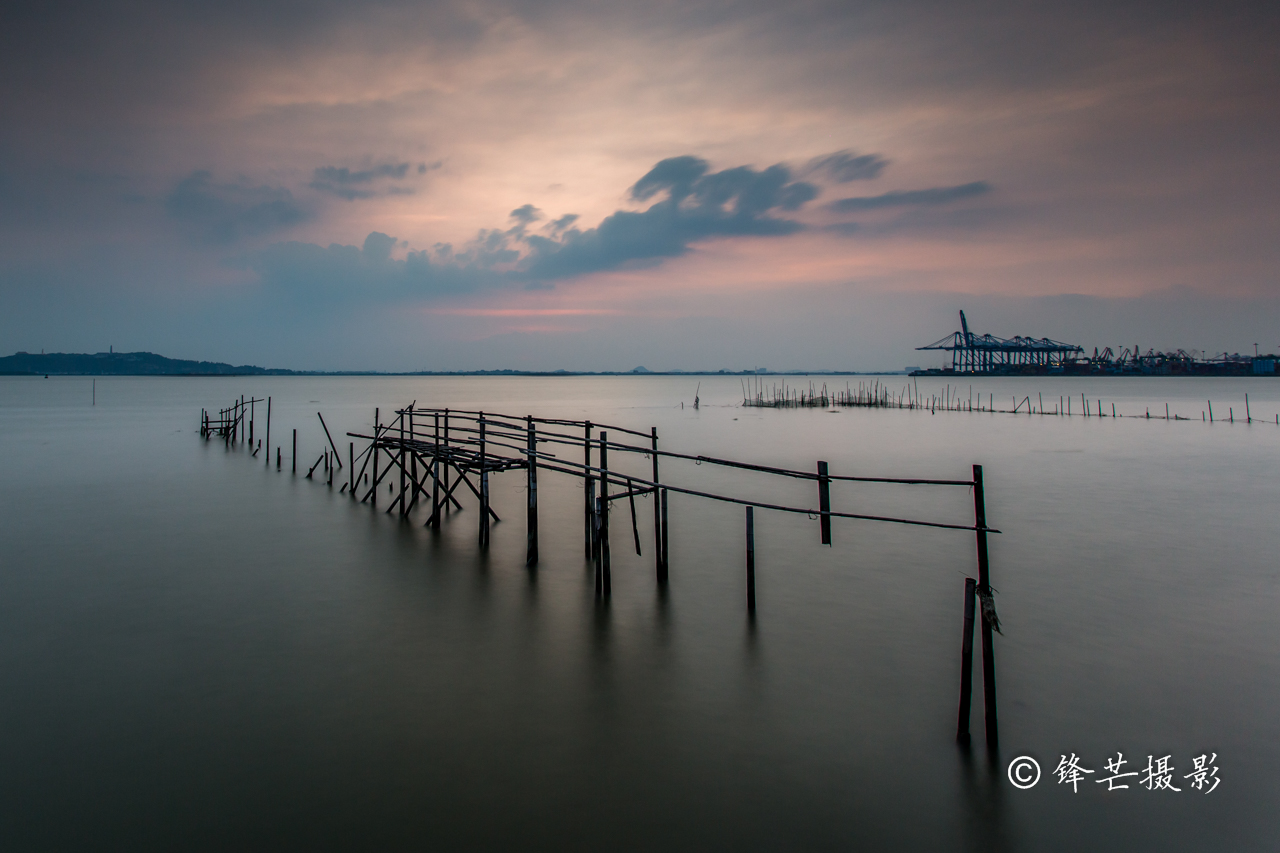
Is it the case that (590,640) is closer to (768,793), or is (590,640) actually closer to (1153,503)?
(768,793)

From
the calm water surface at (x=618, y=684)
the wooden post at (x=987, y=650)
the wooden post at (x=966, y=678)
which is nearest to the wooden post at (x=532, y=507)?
the calm water surface at (x=618, y=684)

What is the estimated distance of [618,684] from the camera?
707cm

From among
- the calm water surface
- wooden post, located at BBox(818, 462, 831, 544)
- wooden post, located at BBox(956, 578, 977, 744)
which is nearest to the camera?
the calm water surface

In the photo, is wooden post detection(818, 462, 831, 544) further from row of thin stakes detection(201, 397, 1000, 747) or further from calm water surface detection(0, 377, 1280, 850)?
calm water surface detection(0, 377, 1280, 850)

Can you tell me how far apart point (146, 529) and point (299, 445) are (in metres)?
17.4

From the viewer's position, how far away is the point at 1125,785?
5234mm

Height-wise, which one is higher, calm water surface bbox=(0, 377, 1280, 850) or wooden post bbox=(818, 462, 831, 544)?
wooden post bbox=(818, 462, 831, 544)
